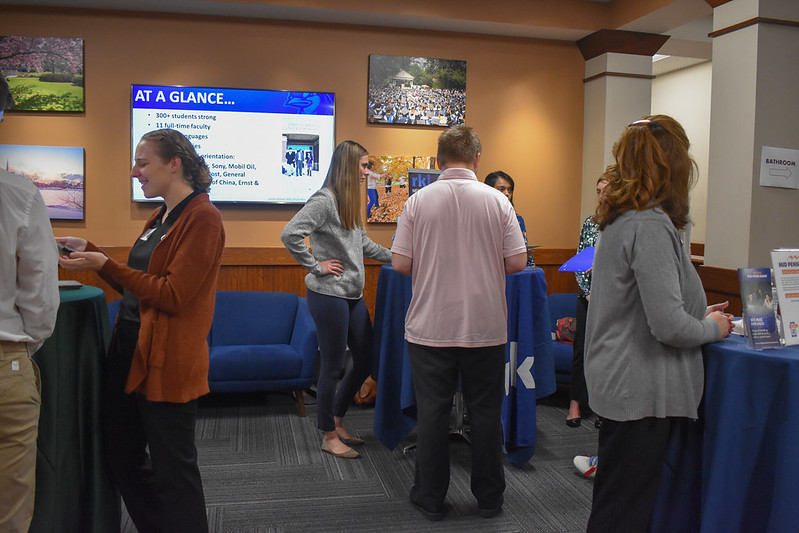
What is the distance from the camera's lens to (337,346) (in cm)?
333

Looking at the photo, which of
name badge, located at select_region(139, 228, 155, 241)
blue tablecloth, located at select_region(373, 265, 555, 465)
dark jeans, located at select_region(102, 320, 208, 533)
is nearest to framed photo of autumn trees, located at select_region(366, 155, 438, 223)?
blue tablecloth, located at select_region(373, 265, 555, 465)

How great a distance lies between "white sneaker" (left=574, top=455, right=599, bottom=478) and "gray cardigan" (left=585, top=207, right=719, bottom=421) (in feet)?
5.18

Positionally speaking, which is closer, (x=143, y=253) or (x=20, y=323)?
(x=20, y=323)

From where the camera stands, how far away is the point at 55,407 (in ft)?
6.53

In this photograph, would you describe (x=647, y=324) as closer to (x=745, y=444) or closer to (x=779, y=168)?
(x=745, y=444)

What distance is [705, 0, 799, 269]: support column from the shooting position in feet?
12.5

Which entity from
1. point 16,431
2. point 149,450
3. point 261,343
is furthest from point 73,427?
point 261,343

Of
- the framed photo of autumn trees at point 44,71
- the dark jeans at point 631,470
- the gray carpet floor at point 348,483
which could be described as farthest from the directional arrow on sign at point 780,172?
the framed photo of autumn trees at point 44,71

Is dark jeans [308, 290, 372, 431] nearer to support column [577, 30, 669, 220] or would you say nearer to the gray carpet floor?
the gray carpet floor

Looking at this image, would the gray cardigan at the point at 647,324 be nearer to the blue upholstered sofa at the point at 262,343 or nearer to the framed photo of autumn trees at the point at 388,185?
the blue upholstered sofa at the point at 262,343

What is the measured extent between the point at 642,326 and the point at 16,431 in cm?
164

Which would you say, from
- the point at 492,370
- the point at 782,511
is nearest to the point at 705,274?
the point at 492,370

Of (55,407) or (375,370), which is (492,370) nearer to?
(375,370)

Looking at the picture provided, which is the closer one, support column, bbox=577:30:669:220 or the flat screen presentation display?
the flat screen presentation display
